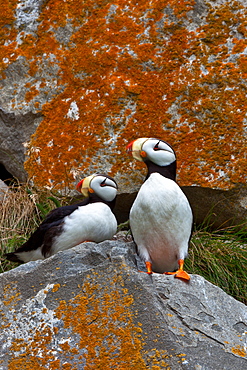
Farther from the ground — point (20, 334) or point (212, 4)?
point (212, 4)

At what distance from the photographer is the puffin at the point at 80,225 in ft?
11.4

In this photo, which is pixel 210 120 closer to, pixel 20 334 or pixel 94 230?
pixel 94 230

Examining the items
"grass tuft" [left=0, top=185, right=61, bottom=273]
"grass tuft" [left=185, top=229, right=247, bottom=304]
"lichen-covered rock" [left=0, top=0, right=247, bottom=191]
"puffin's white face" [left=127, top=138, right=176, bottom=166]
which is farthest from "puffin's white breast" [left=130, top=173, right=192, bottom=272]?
"grass tuft" [left=0, top=185, right=61, bottom=273]

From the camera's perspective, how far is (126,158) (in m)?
4.52

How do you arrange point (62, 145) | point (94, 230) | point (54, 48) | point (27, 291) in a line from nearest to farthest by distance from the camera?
point (27, 291)
point (94, 230)
point (62, 145)
point (54, 48)

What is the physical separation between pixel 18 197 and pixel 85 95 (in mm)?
1126

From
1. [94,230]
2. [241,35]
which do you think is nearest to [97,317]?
[94,230]

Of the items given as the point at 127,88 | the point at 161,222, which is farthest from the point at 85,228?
the point at 127,88

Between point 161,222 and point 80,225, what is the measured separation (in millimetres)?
652

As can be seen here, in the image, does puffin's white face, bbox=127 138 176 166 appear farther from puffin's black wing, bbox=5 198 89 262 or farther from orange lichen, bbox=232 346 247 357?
orange lichen, bbox=232 346 247 357

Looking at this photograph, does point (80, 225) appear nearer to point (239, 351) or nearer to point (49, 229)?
point (49, 229)

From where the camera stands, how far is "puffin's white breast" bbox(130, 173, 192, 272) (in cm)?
308

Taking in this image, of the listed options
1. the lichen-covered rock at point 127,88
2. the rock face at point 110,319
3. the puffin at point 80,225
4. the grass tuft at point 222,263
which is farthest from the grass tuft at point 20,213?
the rock face at point 110,319

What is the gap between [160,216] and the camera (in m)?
3.07
